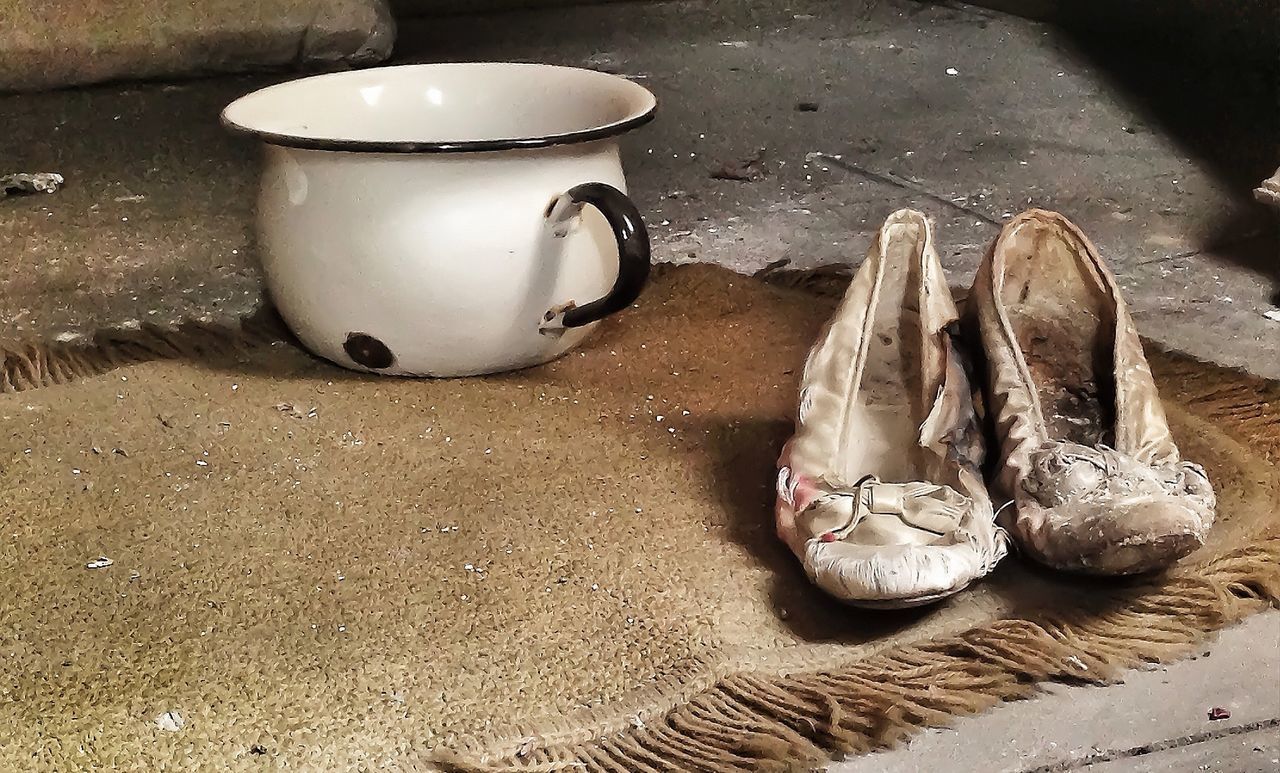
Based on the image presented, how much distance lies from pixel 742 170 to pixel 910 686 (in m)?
1.00

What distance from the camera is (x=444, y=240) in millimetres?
875

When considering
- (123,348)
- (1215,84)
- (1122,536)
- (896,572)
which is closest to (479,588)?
(896,572)

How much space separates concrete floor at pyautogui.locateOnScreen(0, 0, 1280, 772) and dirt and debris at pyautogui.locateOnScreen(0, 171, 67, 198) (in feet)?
0.08

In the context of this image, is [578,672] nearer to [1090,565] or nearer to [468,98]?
[1090,565]

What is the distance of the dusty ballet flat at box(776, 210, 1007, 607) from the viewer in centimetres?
64

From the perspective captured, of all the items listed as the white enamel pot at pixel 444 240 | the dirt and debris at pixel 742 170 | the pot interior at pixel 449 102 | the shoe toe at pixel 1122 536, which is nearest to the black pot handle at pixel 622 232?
the white enamel pot at pixel 444 240

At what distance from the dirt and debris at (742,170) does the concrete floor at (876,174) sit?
0.05 ft

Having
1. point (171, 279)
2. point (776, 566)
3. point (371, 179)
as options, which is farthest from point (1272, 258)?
point (171, 279)

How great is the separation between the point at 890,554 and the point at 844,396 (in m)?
0.15

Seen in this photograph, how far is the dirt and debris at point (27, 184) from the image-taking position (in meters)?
1.36

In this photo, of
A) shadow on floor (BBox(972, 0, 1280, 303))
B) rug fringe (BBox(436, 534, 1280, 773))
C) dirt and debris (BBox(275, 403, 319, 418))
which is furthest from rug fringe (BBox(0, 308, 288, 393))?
shadow on floor (BBox(972, 0, 1280, 303))

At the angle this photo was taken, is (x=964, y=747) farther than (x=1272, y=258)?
No

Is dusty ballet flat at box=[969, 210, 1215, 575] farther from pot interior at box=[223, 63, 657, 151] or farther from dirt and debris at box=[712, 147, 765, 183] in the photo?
dirt and debris at box=[712, 147, 765, 183]

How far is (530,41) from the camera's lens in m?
1.91
